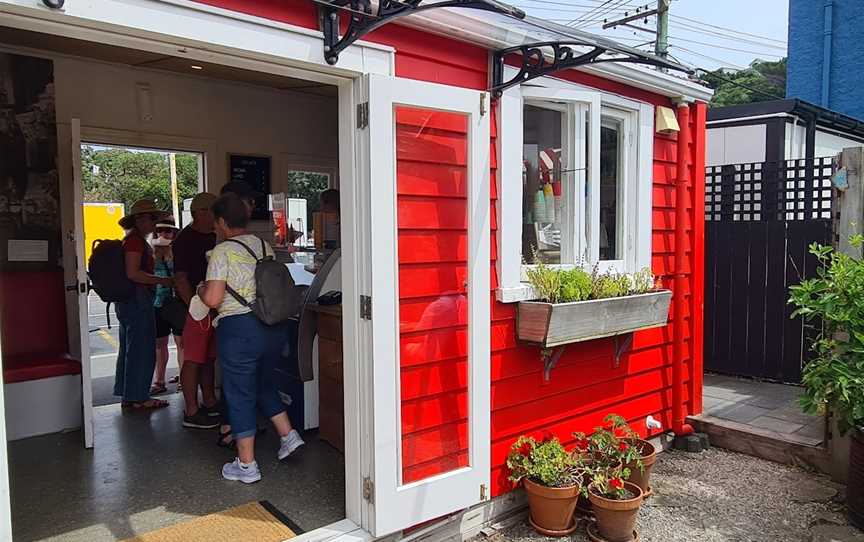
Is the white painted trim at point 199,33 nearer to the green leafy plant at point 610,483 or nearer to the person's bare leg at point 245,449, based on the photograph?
the person's bare leg at point 245,449

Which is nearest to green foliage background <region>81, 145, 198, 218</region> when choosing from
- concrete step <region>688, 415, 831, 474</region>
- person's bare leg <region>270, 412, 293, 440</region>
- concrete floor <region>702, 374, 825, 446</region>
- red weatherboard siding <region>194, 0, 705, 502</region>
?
concrete floor <region>702, 374, 825, 446</region>

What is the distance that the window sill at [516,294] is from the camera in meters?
2.98

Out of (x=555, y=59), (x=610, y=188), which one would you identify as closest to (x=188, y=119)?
(x=555, y=59)

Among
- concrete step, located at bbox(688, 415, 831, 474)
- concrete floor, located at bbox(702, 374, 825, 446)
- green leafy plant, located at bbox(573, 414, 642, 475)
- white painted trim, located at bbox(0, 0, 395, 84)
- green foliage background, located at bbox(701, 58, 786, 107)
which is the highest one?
green foliage background, located at bbox(701, 58, 786, 107)

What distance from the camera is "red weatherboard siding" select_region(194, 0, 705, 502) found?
8.59 ft

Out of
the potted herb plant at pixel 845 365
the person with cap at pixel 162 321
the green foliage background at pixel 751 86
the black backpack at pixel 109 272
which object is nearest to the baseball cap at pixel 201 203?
the black backpack at pixel 109 272

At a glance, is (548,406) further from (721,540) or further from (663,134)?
(663,134)

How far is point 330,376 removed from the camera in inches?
139

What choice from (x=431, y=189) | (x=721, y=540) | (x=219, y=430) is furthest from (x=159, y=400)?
(x=721, y=540)

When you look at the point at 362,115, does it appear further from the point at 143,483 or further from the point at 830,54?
the point at 830,54

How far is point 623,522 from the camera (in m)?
2.84

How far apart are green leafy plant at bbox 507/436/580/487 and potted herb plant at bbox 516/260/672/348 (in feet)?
1.76

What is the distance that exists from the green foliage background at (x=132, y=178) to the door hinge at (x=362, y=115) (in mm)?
26552

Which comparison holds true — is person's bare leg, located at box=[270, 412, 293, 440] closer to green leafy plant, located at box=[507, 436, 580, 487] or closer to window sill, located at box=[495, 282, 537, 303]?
green leafy plant, located at box=[507, 436, 580, 487]
